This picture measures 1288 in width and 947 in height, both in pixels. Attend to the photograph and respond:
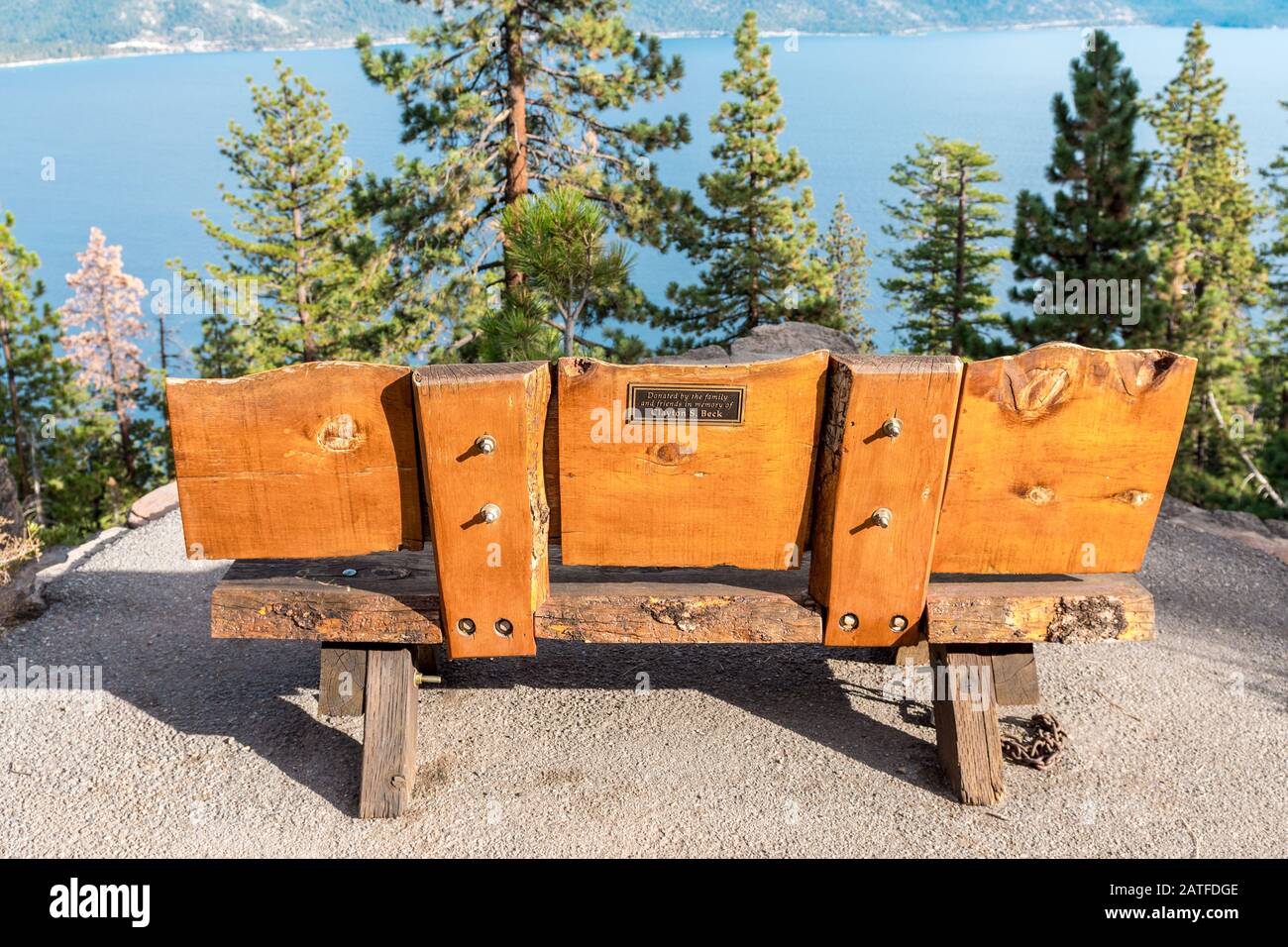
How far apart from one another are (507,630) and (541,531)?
440mm

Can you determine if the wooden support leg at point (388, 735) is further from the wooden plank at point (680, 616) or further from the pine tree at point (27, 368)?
the pine tree at point (27, 368)

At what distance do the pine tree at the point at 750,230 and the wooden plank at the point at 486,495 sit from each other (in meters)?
18.2

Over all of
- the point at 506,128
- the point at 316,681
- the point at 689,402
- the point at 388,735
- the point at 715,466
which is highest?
the point at 506,128

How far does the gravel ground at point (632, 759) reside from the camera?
4.42 meters

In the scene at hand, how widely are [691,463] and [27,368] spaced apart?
26.5 meters

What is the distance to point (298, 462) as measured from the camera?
4.26m

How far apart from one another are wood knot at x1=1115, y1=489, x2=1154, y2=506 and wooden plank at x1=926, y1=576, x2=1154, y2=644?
42 cm

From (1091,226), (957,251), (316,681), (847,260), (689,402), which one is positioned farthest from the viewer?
(847,260)

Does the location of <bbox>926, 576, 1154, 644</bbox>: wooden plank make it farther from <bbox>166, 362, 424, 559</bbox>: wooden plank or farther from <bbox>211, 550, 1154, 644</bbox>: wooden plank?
<bbox>166, 362, 424, 559</bbox>: wooden plank

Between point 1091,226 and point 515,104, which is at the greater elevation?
point 515,104

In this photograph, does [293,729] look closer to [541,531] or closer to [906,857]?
[541,531]

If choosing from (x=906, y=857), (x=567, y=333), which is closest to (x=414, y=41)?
(x=567, y=333)

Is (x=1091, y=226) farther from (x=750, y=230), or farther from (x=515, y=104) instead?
(x=515, y=104)

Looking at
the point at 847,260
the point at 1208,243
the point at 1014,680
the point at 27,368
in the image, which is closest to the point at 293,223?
the point at 27,368
